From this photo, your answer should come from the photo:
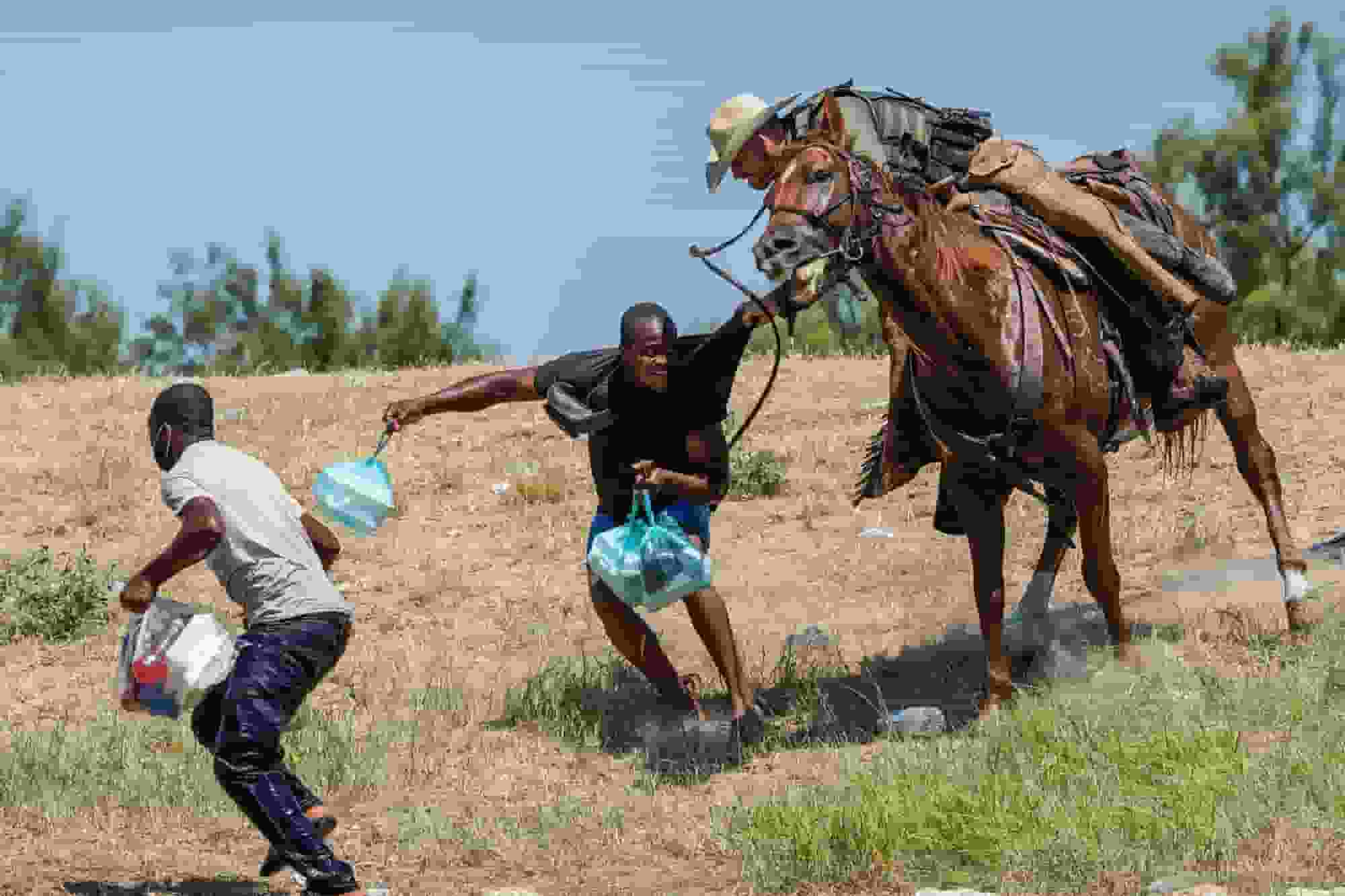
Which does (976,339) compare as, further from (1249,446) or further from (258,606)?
(258,606)

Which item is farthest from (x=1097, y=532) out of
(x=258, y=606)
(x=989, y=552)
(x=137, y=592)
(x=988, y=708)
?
(x=137, y=592)

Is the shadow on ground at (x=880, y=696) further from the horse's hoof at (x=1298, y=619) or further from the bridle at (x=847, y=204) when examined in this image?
the bridle at (x=847, y=204)

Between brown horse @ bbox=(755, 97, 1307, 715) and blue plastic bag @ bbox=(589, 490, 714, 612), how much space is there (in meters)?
1.20

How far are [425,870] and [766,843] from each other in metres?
1.29

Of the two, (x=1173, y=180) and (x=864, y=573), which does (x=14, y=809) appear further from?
(x=1173, y=180)

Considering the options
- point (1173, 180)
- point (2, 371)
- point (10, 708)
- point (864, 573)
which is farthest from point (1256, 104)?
point (10, 708)

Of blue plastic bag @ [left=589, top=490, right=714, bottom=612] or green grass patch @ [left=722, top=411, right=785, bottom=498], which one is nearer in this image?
blue plastic bag @ [left=589, top=490, right=714, bottom=612]

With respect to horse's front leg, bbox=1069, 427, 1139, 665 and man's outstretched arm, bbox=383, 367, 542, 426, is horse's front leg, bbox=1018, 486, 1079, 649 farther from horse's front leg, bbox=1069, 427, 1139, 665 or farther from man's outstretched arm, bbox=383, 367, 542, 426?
man's outstretched arm, bbox=383, 367, 542, 426

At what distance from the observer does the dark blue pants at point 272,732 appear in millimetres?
6910

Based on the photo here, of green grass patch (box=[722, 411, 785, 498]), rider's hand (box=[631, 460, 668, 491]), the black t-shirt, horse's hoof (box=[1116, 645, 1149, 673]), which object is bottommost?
horse's hoof (box=[1116, 645, 1149, 673])

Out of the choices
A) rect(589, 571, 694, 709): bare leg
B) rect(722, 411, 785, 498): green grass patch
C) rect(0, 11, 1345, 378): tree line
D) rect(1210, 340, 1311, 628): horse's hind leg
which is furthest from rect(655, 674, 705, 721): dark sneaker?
rect(0, 11, 1345, 378): tree line

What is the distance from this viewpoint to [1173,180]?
126 ft

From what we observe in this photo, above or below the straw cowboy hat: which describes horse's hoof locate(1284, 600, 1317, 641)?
below

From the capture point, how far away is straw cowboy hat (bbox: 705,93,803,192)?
873 cm
